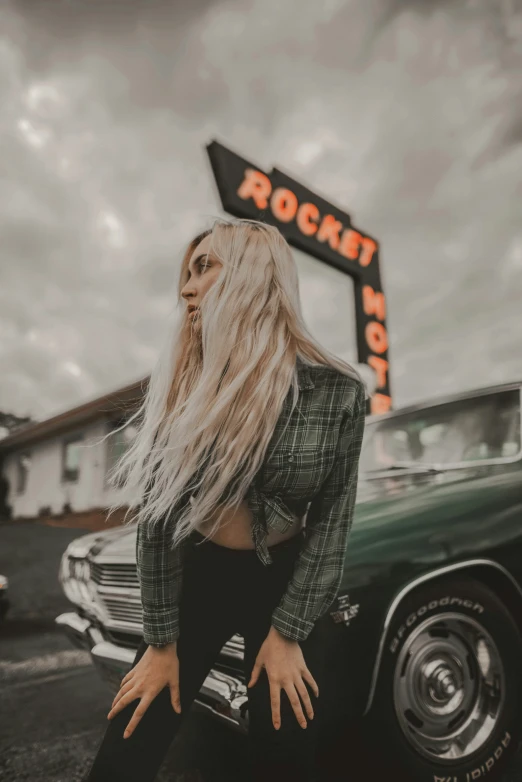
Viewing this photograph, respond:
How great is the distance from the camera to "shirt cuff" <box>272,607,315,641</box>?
1.06m

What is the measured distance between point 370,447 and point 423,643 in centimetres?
149

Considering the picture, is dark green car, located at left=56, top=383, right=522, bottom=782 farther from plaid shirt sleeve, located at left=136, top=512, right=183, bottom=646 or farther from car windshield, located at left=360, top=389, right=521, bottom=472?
plaid shirt sleeve, located at left=136, top=512, right=183, bottom=646

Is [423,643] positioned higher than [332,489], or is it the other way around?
[332,489]

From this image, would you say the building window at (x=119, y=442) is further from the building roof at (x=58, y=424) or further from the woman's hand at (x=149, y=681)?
the building roof at (x=58, y=424)

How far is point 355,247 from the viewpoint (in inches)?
412

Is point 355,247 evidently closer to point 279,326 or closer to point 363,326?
point 363,326

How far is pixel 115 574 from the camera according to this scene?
2373 mm

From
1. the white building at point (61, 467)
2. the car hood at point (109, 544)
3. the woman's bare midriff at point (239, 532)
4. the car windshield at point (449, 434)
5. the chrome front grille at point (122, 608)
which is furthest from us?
the white building at point (61, 467)

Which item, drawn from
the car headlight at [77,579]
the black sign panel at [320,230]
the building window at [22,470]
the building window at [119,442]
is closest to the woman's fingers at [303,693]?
the building window at [119,442]

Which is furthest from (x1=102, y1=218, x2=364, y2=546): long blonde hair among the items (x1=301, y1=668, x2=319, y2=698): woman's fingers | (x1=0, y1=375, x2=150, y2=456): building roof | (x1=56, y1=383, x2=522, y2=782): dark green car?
(x1=0, y1=375, x2=150, y2=456): building roof

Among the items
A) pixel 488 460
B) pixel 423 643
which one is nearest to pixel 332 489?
pixel 423 643

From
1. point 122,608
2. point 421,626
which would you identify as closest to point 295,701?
point 421,626

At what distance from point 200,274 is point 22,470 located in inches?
187

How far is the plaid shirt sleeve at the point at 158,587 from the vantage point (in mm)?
1108
